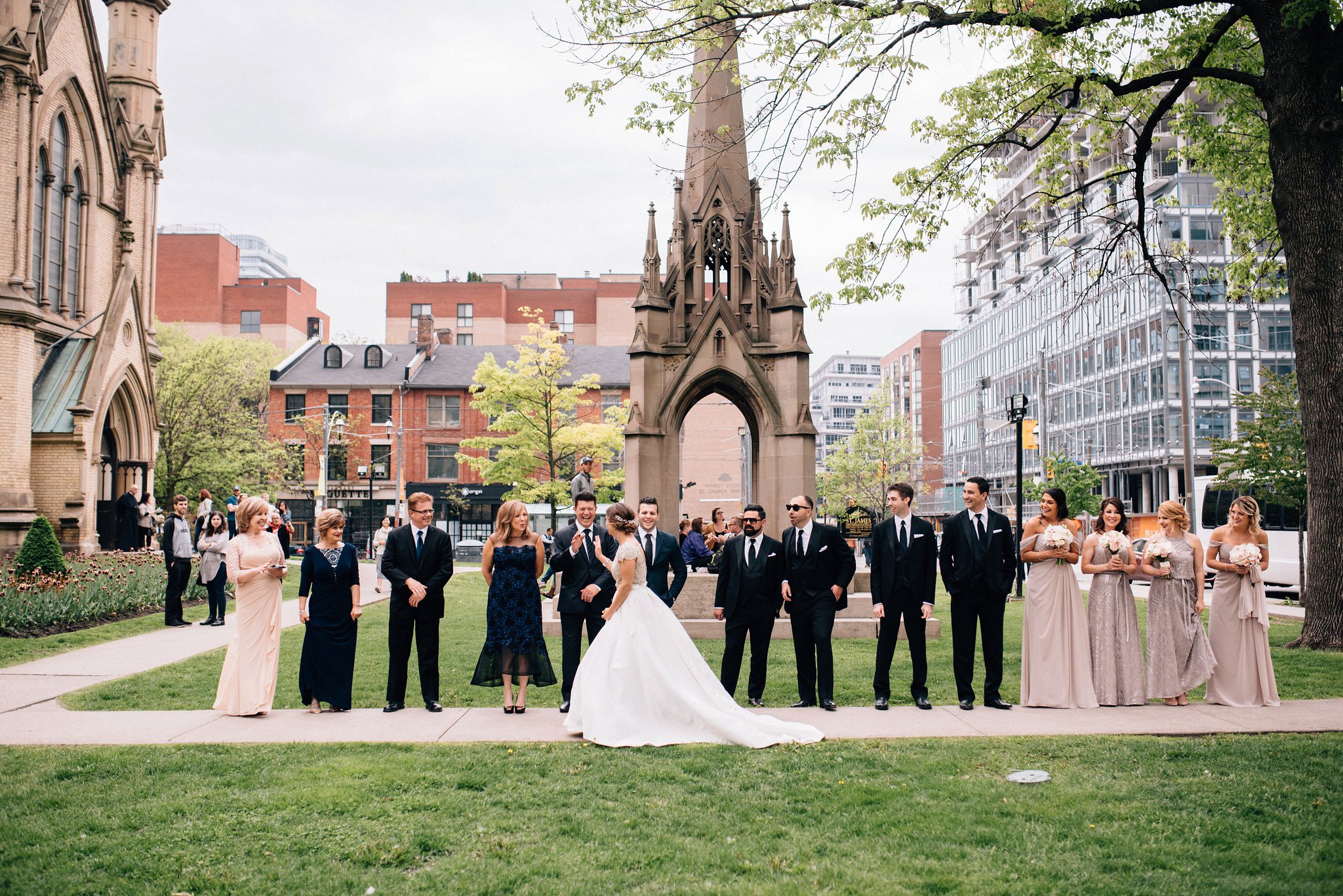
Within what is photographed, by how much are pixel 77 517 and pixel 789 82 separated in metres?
23.2

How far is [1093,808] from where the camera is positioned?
6121mm

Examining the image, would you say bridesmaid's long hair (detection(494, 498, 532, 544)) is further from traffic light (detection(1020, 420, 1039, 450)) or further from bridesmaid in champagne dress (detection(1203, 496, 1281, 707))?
traffic light (detection(1020, 420, 1039, 450))

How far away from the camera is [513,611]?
9.35 m

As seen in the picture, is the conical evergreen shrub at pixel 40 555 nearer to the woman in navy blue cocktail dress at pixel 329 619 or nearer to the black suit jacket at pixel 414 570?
the woman in navy blue cocktail dress at pixel 329 619

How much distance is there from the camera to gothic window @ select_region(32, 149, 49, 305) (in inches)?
1087

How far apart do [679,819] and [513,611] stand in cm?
378

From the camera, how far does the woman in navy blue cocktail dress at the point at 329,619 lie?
9438 millimetres

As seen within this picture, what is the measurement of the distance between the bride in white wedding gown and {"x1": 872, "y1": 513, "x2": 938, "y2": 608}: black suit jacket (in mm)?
1820

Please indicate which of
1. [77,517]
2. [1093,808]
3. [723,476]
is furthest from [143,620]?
[723,476]

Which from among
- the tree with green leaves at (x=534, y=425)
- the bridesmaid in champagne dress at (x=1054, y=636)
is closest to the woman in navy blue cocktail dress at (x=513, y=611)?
the bridesmaid in champagne dress at (x=1054, y=636)

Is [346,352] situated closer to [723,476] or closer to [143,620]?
[723,476]

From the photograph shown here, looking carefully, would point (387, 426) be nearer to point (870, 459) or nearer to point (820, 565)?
point (870, 459)

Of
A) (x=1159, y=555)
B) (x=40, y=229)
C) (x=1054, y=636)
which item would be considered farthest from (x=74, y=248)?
(x=1159, y=555)

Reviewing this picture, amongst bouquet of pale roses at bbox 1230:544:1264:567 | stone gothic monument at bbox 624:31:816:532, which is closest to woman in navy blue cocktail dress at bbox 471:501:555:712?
bouquet of pale roses at bbox 1230:544:1264:567
